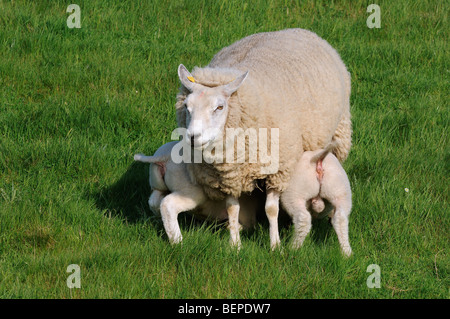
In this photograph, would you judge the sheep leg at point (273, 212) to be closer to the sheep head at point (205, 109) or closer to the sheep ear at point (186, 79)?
the sheep head at point (205, 109)

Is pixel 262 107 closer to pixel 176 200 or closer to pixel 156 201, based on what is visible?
pixel 176 200

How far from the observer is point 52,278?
448 centimetres

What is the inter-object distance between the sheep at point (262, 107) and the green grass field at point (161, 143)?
424 millimetres

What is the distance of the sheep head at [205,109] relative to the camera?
4426mm

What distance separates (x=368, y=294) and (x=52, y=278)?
1887 millimetres

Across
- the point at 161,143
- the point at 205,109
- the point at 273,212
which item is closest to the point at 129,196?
the point at 161,143

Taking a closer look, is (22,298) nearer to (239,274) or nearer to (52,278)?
(52,278)

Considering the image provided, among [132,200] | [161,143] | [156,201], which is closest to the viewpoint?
[156,201]

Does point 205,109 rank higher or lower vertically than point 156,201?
higher

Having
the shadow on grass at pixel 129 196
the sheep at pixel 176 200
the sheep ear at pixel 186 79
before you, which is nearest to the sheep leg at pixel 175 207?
the sheep at pixel 176 200

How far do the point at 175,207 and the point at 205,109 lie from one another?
32.9 inches

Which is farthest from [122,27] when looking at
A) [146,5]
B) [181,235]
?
[181,235]

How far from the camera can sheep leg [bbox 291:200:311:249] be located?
→ 499cm

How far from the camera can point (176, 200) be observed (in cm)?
507
